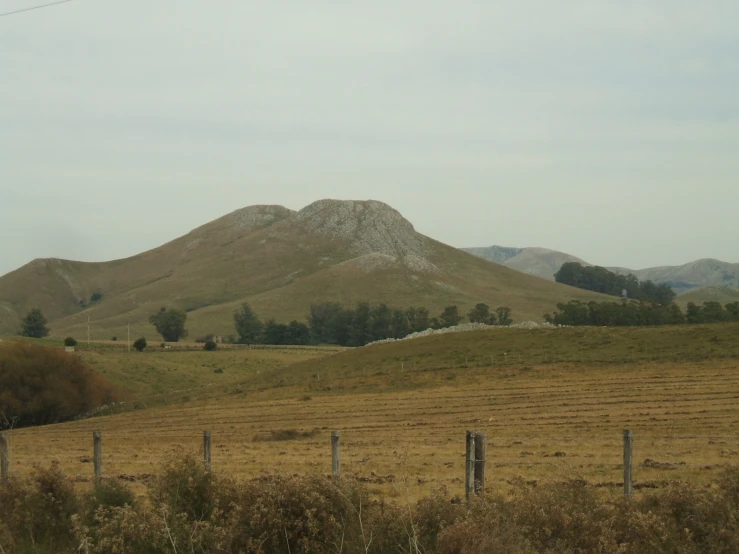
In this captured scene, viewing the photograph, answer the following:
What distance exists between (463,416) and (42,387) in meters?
46.3

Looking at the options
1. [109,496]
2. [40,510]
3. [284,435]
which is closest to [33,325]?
[284,435]

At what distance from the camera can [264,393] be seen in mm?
59750

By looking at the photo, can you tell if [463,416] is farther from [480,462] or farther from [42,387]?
[42,387]

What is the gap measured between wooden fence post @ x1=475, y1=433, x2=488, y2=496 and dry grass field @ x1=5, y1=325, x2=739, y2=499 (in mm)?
1149

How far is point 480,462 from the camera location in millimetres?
11461

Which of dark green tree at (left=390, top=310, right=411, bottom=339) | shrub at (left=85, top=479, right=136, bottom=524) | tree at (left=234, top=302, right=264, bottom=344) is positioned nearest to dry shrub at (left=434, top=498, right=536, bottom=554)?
shrub at (left=85, top=479, right=136, bottom=524)

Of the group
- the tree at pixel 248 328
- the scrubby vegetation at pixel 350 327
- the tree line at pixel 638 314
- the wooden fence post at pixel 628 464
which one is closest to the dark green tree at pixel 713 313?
the tree line at pixel 638 314

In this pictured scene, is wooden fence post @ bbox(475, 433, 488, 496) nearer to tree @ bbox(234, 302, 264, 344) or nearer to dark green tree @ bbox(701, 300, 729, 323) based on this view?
dark green tree @ bbox(701, 300, 729, 323)

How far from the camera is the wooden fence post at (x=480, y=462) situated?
445 inches

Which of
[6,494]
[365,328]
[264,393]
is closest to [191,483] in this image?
[6,494]

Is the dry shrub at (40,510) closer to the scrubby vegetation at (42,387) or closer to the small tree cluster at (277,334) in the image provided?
the scrubby vegetation at (42,387)

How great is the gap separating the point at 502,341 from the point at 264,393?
20.5 m

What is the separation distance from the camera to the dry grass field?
832 inches

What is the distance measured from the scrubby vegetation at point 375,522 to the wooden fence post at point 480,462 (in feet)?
1.89
